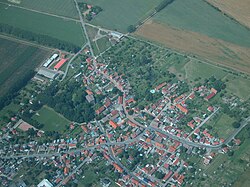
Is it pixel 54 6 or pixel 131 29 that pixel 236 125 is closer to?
pixel 131 29

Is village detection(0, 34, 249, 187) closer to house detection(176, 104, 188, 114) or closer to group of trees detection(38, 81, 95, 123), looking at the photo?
house detection(176, 104, 188, 114)

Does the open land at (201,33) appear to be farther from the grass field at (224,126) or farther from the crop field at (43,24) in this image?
the crop field at (43,24)

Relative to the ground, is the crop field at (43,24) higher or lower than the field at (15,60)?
higher

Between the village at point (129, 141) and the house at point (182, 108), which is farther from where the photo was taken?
the house at point (182, 108)

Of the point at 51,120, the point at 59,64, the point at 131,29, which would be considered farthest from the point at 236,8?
the point at 51,120

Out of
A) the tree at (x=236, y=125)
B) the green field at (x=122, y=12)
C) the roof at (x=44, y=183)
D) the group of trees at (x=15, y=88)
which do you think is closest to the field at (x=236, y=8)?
the green field at (x=122, y=12)
